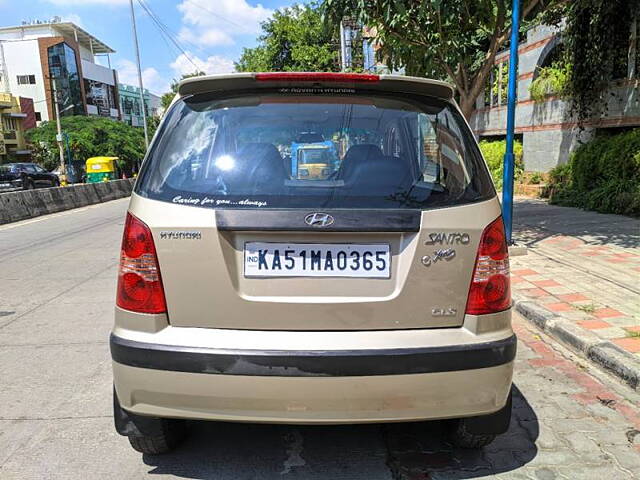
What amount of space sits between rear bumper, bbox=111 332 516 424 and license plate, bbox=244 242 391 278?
0.32m

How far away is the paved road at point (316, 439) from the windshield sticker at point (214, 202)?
1297mm

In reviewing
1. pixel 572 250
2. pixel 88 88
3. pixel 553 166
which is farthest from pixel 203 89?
pixel 88 88

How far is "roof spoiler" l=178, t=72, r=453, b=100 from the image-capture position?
2461 millimetres

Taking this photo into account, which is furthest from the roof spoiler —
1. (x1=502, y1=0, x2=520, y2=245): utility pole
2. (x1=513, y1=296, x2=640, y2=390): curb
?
(x1=502, y1=0, x2=520, y2=245): utility pole

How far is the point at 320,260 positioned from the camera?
2.25 metres

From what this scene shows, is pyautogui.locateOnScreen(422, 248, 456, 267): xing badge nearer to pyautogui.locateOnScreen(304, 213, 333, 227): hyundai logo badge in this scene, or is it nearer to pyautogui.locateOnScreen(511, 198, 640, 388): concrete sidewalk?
pyautogui.locateOnScreen(304, 213, 333, 227): hyundai logo badge

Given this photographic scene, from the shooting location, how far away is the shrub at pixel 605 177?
966 centimetres

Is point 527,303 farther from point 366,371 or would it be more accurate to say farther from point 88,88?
point 88,88

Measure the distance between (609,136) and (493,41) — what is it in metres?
4.85

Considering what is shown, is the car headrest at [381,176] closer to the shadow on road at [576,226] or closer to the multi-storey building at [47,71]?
the shadow on road at [576,226]

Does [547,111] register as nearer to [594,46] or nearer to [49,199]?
[594,46]

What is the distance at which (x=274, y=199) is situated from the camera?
2279 mm

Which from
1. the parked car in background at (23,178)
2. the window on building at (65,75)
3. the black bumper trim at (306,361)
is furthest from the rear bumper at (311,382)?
the window on building at (65,75)

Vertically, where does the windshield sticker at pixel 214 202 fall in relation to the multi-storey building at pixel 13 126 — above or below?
below
